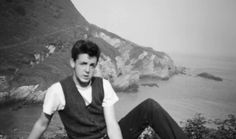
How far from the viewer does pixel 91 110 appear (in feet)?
4.61

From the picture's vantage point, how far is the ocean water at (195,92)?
3557 millimetres

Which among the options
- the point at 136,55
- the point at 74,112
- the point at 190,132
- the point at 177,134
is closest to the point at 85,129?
the point at 74,112

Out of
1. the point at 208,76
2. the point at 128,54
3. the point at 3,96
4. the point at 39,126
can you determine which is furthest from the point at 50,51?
the point at 208,76

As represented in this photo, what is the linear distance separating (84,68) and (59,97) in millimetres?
261

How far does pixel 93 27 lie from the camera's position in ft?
13.0

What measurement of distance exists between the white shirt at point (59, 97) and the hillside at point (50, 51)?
7.50ft

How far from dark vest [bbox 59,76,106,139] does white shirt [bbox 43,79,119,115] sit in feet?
0.08

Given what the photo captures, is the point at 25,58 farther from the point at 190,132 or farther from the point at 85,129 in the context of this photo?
the point at 190,132

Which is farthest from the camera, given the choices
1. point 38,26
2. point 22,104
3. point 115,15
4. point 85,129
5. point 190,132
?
point 38,26

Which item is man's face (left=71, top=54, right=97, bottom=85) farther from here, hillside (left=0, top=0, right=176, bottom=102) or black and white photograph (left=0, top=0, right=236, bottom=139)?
hillside (left=0, top=0, right=176, bottom=102)

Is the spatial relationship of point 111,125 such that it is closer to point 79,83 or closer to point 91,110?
point 91,110

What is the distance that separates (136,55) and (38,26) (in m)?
2.26

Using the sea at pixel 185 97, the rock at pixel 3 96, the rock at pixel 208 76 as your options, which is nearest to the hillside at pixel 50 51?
the rock at pixel 3 96

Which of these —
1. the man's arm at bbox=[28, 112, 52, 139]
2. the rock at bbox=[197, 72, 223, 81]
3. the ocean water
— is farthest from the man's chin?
the rock at bbox=[197, 72, 223, 81]
